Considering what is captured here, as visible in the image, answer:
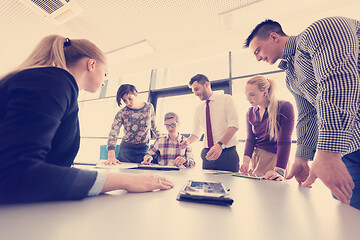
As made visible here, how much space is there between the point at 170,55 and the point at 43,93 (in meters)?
3.52

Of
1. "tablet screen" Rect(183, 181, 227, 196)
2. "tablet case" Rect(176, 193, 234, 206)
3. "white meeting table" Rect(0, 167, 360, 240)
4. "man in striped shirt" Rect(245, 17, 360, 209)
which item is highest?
"man in striped shirt" Rect(245, 17, 360, 209)

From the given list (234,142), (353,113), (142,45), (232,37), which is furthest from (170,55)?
(353,113)

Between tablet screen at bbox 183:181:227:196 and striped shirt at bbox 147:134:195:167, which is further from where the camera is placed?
striped shirt at bbox 147:134:195:167

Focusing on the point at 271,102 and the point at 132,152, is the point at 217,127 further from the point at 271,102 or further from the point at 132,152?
the point at 132,152

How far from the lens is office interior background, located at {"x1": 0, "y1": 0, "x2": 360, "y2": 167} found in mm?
2350

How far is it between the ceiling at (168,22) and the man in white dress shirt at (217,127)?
131 cm

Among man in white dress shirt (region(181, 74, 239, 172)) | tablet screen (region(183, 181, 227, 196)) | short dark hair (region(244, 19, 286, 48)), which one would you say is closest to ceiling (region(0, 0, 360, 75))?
man in white dress shirt (region(181, 74, 239, 172))

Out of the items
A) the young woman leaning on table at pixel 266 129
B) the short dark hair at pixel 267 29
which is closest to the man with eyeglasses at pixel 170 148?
the young woman leaning on table at pixel 266 129

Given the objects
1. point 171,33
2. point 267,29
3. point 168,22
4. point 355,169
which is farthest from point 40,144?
point 171,33

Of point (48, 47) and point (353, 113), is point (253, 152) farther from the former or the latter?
point (48, 47)

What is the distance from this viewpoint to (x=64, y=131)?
0.58 meters

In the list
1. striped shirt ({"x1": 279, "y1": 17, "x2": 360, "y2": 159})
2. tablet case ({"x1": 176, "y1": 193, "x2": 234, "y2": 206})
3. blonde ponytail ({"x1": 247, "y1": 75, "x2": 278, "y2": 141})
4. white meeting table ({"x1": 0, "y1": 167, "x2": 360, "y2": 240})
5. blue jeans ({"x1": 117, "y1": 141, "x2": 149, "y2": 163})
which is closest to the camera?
white meeting table ({"x1": 0, "y1": 167, "x2": 360, "y2": 240})

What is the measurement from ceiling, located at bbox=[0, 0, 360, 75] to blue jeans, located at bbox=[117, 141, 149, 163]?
6.90 ft

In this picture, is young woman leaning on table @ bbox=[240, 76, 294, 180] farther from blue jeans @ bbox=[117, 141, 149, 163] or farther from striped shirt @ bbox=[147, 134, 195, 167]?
blue jeans @ bbox=[117, 141, 149, 163]
